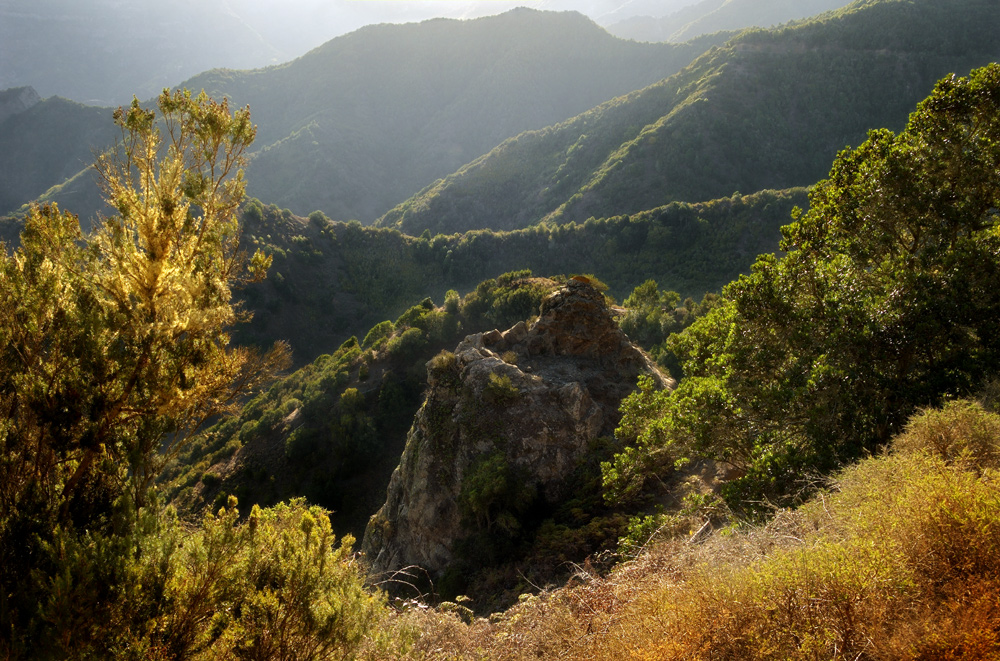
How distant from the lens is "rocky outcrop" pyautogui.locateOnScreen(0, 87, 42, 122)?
10775 cm

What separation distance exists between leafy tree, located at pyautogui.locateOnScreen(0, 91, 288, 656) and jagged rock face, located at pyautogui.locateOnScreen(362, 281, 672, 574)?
928 centimetres

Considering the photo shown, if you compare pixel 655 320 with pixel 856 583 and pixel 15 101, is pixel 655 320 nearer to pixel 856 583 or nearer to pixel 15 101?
pixel 856 583

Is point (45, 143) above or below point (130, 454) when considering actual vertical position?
above

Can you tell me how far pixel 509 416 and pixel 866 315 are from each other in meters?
8.42

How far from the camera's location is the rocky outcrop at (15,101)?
108 m

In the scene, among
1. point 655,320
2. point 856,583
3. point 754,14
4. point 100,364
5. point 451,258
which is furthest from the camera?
point 754,14

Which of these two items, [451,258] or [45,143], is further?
[45,143]

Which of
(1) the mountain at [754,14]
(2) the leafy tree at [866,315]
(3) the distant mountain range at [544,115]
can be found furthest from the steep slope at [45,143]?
(1) the mountain at [754,14]

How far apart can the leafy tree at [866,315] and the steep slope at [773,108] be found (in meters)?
55.8

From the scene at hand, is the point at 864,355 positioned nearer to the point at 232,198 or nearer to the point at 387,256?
the point at 232,198

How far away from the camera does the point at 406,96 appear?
136750 mm

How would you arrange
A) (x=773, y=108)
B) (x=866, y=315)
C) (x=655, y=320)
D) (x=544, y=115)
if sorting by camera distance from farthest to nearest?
(x=544, y=115) < (x=773, y=108) < (x=655, y=320) < (x=866, y=315)

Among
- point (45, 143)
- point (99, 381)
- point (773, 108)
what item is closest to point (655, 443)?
point (99, 381)

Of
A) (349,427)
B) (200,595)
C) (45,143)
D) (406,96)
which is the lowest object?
(349,427)
